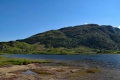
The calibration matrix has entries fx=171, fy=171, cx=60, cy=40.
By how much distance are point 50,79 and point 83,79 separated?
9171mm

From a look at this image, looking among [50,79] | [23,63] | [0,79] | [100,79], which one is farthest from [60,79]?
[23,63]

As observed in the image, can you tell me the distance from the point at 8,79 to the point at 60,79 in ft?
45.8

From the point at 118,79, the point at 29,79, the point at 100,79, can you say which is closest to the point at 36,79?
the point at 29,79

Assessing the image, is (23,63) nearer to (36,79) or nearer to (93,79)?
(36,79)

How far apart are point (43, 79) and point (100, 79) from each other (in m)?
15.8

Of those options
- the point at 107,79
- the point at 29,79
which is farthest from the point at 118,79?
the point at 29,79

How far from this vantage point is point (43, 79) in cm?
4688

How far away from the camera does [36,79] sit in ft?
153

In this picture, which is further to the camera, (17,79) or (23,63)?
(23,63)

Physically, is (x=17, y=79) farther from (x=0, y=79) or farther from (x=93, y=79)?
(x=93, y=79)

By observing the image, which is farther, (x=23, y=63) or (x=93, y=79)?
(x=23, y=63)

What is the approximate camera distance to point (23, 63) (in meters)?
87.8

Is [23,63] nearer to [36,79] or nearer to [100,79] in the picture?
[36,79]

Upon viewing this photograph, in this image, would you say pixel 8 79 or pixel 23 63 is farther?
pixel 23 63
